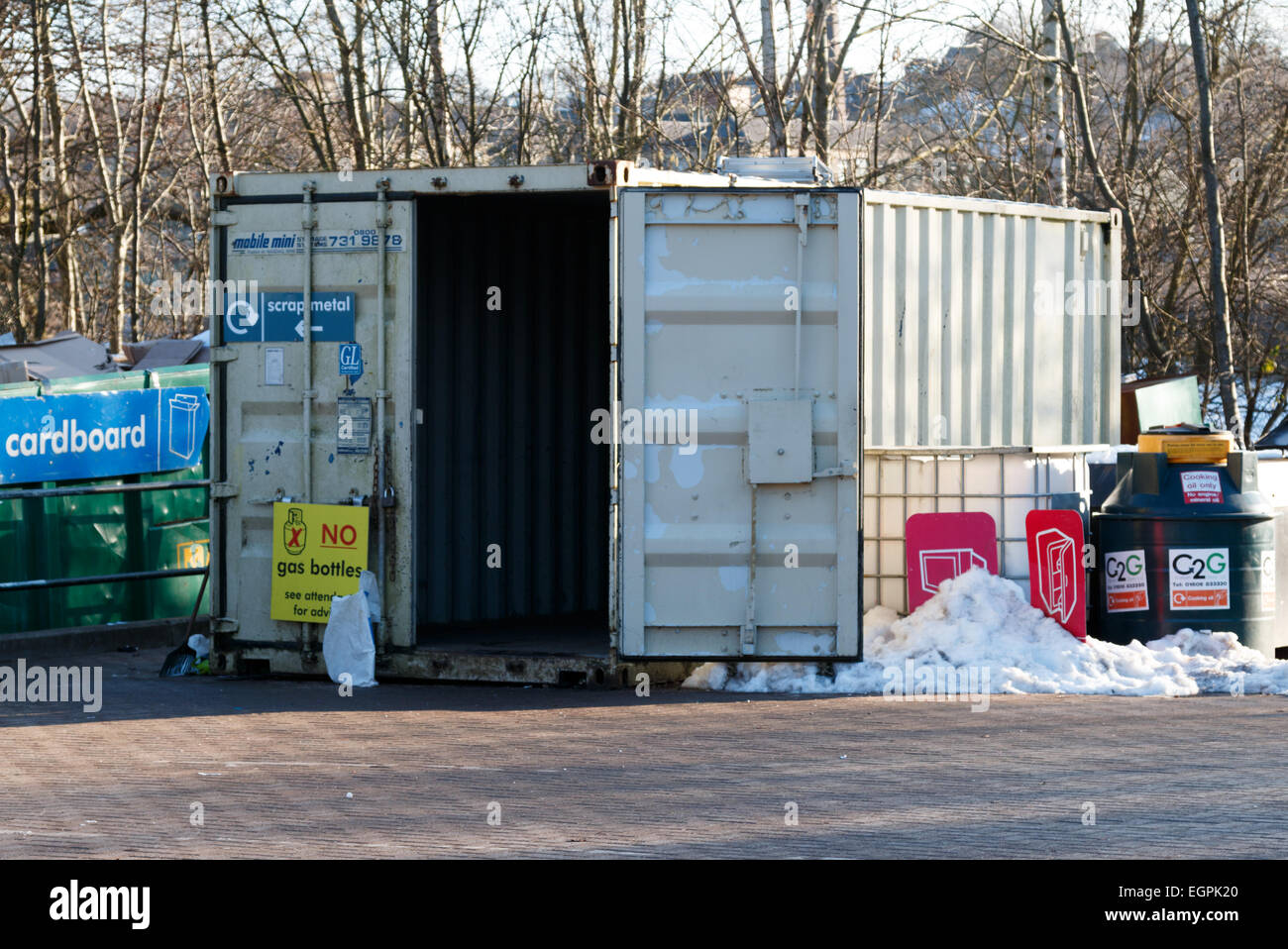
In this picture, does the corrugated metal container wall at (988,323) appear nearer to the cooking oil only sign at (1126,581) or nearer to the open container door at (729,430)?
the cooking oil only sign at (1126,581)

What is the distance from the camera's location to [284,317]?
997 cm

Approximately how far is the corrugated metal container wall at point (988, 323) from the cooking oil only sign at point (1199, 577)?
204 cm

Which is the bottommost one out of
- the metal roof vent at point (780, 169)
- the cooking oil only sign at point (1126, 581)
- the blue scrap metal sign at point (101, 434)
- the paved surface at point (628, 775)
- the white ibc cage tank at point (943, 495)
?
the paved surface at point (628, 775)

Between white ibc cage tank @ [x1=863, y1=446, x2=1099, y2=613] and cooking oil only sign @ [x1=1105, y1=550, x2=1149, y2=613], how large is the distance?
56 centimetres

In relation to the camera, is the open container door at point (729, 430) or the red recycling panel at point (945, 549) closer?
the open container door at point (729, 430)

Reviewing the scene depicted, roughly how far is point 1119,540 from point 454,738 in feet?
16.5

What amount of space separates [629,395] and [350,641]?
2424 mm

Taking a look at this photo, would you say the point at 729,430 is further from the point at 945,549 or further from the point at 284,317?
the point at 284,317

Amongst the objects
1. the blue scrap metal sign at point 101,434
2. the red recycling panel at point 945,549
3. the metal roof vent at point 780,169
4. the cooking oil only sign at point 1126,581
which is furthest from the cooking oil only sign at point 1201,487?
the blue scrap metal sign at point 101,434

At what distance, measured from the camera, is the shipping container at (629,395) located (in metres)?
9.32

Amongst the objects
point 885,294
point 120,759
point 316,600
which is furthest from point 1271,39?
point 120,759

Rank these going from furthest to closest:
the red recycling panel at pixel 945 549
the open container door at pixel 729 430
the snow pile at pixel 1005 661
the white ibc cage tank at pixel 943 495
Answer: the white ibc cage tank at pixel 943 495, the red recycling panel at pixel 945 549, the snow pile at pixel 1005 661, the open container door at pixel 729 430

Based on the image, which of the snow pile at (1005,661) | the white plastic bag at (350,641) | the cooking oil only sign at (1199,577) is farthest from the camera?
the cooking oil only sign at (1199,577)

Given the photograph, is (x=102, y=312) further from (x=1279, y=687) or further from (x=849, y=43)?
(x=1279, y=687)
